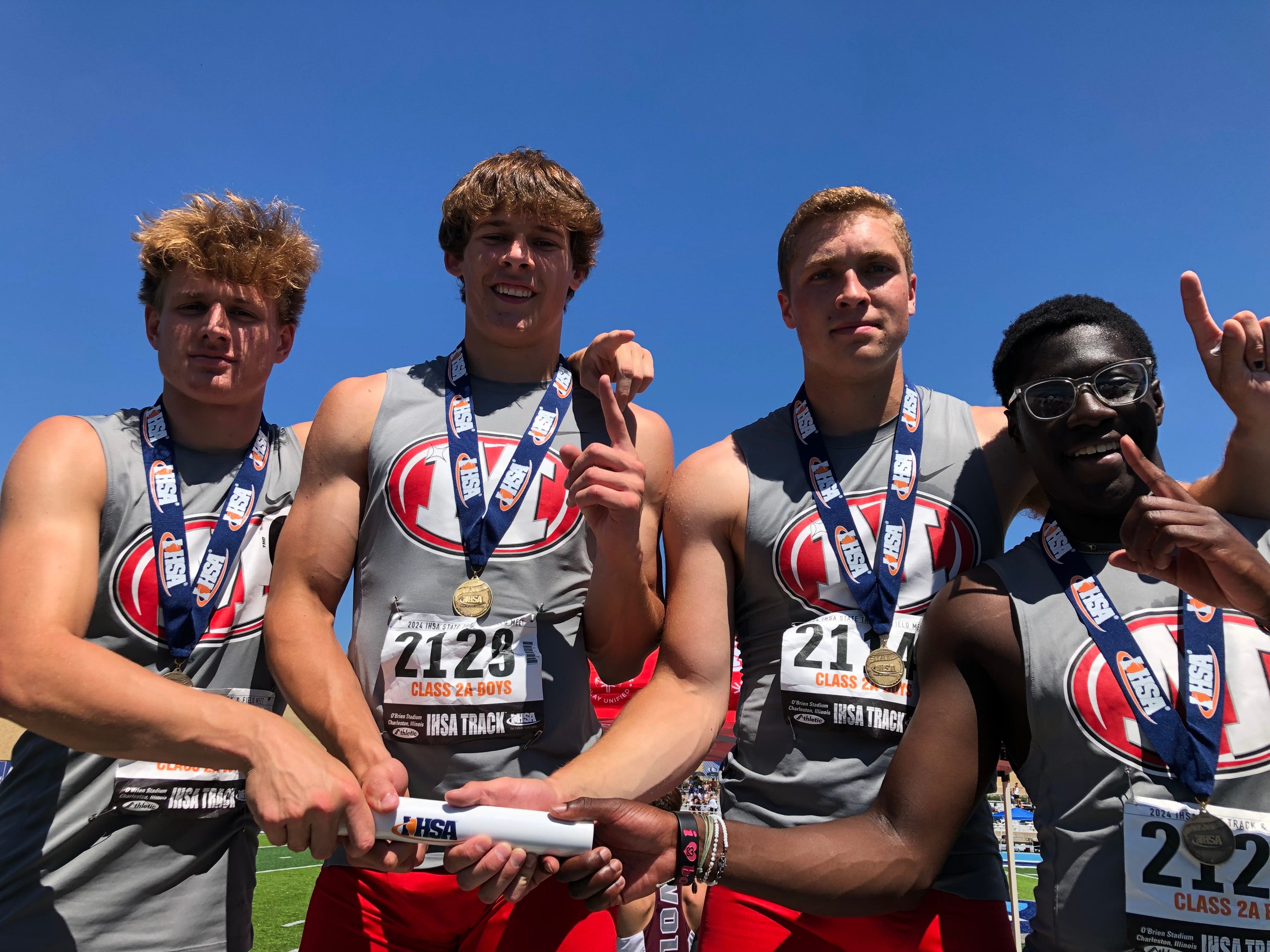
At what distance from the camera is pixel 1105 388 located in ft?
9.29

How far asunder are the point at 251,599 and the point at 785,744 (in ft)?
6.51

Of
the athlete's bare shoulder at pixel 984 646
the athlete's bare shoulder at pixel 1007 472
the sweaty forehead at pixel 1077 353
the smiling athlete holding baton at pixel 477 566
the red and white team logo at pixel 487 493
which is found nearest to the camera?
the athlete's bare shoulder at pixel 984 646

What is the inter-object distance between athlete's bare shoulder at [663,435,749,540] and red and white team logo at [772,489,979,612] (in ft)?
0.64

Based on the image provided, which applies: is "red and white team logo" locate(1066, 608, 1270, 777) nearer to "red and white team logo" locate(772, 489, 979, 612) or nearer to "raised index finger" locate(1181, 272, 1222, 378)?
"red and white team logo" locate(772, 489, 979, 612)

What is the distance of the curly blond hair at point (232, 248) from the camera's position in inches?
139

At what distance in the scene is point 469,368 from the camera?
→ 11.2 feet

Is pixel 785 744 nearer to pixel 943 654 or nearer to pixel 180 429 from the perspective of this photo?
pixel 943 654

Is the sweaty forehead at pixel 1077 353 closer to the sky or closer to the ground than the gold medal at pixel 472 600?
closer to the sky

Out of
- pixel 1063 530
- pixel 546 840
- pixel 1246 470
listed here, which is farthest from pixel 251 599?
pixel 1246 470

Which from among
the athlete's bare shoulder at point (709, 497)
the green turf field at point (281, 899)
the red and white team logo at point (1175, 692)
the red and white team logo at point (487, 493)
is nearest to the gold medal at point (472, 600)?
the red and white team logo at point (487, 493)

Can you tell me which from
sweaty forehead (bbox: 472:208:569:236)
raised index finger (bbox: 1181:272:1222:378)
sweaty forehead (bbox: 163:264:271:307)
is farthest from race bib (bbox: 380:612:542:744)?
raised index finger (bbox: 1181:272:1222:378)

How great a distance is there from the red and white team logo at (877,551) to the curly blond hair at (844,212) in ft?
3.44

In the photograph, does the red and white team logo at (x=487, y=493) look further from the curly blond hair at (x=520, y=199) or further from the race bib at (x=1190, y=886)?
the race bib at (x=1190, y=886)

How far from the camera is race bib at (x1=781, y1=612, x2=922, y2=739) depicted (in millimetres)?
2812
